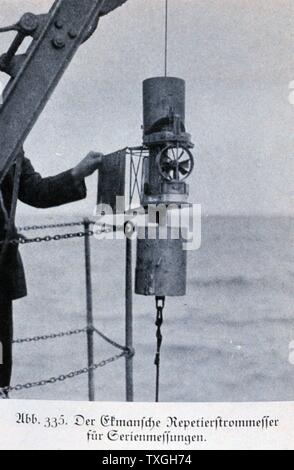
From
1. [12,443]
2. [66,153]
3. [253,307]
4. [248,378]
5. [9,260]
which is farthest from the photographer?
[253,307]

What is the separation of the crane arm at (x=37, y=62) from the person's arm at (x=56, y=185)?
0.36m

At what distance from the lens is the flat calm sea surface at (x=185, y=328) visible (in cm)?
795

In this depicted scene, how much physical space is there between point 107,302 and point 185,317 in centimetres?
379

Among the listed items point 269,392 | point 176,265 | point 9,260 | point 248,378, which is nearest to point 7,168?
point 9,260

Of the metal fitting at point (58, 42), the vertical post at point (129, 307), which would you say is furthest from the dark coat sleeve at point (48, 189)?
the metal fitting at point (58, 42)

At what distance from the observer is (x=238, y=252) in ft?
107

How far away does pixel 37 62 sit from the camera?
187cm

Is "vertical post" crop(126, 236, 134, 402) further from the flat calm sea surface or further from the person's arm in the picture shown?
the flat calm sea surface

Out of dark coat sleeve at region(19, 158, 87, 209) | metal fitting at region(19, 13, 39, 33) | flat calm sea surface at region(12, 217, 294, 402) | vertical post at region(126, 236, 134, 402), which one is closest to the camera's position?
metal fitting at region(19, 13, 39, 33)

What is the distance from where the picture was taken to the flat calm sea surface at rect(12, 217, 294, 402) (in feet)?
26.1

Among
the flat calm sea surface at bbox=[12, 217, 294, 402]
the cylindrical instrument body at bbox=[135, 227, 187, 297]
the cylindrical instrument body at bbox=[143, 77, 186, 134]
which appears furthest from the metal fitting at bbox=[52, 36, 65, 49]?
the flat calm sea surface at bbox=[12, 217, 294, 402]

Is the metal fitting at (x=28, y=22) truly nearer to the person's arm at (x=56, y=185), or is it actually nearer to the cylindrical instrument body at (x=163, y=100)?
the person's arm at (x=56, y=185)

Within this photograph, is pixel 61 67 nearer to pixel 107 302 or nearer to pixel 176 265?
pixel 176 265

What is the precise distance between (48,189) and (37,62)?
0.60 metres
